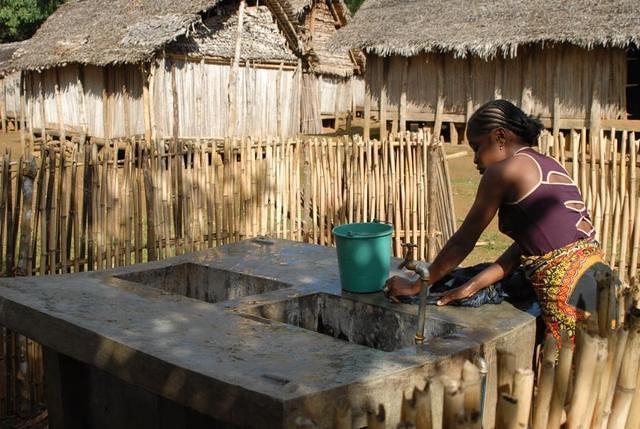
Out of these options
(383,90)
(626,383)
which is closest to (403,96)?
(383,90)

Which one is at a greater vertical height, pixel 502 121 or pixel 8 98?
pixel 8 98

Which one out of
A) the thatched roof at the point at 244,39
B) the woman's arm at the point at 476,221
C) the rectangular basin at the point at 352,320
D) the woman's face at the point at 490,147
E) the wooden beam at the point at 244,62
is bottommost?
the rectangular basin at the point at 352,320

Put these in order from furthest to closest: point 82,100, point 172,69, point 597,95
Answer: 1. point 82,100
2. point 172,69
3. point 597,95

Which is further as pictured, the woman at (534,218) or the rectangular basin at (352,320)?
the rectangular basin at (352,320)

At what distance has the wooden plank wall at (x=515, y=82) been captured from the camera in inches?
616

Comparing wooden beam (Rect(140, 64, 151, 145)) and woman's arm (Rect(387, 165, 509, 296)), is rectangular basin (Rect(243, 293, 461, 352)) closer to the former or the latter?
woman's arm (Rect(387, 165, 509, 296))

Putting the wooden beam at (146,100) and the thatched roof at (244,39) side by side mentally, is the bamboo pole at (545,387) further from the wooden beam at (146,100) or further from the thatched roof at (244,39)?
the thatched roof at (244,39)

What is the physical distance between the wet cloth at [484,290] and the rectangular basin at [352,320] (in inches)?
6.1

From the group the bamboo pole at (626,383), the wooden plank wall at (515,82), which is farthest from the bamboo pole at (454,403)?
the wooden plank wall at (515,82)

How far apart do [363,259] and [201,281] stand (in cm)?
128

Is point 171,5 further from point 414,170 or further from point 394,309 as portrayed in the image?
point 394,309

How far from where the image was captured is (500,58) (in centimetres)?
1709

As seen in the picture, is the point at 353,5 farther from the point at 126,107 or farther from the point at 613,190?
the point at 613,190

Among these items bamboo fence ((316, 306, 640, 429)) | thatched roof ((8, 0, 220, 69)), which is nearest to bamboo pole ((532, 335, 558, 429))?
bamboo fence ((316, 306, 640, 429))
